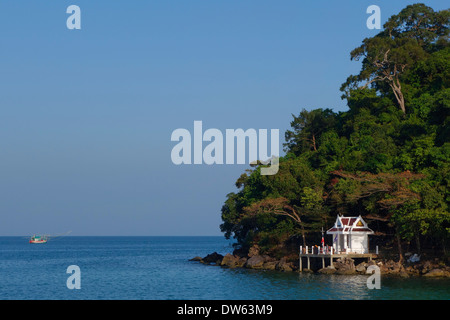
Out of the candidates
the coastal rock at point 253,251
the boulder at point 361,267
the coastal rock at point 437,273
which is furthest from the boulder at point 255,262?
the coastal rock at point 437,273

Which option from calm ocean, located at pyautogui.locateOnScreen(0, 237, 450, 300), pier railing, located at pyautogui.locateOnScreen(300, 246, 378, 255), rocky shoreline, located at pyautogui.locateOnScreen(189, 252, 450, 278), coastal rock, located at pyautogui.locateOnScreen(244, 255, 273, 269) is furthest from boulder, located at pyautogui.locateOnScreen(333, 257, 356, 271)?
coastal rock, located at pyautogui.locateOnScreen(244, 255, 273, 269)

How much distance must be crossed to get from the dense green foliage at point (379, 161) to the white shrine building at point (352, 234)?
1.29m

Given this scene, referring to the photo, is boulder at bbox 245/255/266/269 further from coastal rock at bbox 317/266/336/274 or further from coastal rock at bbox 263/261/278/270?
coastal rock at bbox 317/266/336/274

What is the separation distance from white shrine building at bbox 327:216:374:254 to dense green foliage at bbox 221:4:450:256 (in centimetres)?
129

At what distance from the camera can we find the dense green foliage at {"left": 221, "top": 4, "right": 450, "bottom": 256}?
42719mm

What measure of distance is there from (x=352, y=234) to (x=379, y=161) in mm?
7218

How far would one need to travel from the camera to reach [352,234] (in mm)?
46094

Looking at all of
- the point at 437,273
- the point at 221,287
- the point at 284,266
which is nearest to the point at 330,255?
the point at 284,266

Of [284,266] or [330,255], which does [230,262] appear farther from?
[330,255]

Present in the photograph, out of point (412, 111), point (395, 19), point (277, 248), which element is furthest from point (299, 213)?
point (395, 19)

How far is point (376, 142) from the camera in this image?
5106cm

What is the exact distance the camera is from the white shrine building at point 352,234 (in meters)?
45.9

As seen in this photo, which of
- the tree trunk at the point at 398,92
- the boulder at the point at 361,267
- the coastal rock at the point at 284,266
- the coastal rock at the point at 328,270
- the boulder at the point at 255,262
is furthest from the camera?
the tree trunk at the point at 398,92

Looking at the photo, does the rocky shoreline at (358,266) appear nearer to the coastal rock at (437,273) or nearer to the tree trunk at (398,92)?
the coastal rock at (437,273)
